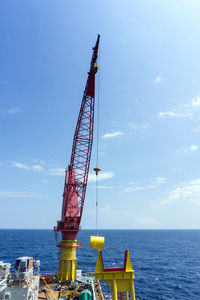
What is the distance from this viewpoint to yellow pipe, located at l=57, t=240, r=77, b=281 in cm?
3482

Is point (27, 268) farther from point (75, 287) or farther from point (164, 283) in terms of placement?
point (164, 283)

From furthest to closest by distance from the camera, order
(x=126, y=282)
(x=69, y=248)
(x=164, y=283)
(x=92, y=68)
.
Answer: (x=164, y=283) < (x=92, y=68) < (x=69, y=248) < (x=126, y=282)

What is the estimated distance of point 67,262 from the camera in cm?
3559

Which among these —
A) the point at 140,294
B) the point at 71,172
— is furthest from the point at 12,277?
the point at 140,294

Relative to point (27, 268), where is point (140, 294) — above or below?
below

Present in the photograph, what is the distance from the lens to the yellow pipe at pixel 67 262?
34816 millimetres

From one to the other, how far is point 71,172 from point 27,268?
2106 centimetres

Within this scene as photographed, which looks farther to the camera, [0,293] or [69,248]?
[69,248]

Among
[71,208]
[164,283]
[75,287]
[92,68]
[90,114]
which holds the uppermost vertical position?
[92,68]

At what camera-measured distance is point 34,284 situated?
2505 cm

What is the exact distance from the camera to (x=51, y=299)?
26.1 m

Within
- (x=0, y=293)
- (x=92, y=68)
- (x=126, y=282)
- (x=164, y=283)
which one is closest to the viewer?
(x=126, y=282)

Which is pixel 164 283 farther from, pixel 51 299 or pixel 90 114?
pixel 90 114

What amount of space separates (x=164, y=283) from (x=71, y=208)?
34.9 m
